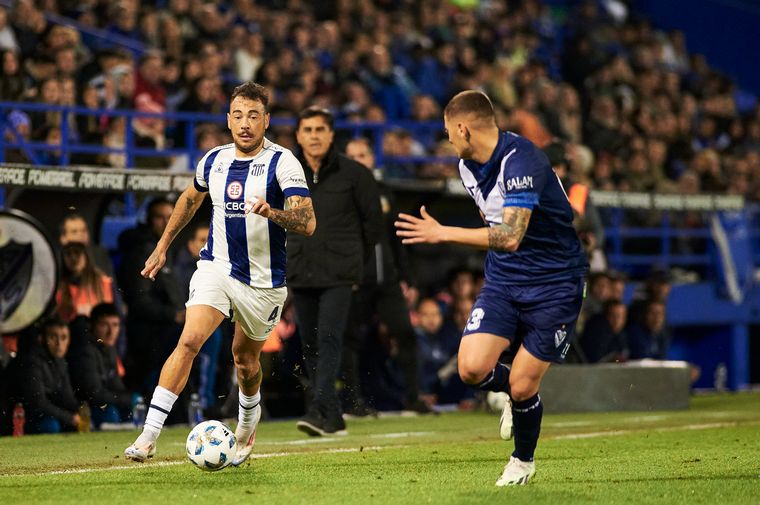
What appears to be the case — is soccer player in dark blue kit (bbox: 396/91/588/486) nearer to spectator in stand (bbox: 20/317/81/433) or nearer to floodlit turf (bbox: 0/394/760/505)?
floodlit turf (bbox: 0/394/760/505)

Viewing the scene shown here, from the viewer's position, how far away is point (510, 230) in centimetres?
732

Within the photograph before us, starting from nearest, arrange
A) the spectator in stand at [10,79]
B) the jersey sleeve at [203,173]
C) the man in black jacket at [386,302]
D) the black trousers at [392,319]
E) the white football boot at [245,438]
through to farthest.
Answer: the jersey sleeve at [203,173], the white football boot at [245,438], the man in black jacket at [386,302], the black trousers at [392,319], the spectator in stand at [10,79]

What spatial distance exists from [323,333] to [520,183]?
3.82 m

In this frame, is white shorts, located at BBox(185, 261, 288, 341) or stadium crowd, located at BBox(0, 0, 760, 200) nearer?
white shorts, located at BBox(185, 261, 288, 341)

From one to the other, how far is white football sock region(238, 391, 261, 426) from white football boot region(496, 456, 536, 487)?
5.91 ft

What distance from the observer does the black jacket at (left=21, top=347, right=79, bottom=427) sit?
11352 millimetres

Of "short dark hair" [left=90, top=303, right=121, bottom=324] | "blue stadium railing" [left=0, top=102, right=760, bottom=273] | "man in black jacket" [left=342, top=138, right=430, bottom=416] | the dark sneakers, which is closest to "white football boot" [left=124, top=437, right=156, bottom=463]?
the dark sneakers

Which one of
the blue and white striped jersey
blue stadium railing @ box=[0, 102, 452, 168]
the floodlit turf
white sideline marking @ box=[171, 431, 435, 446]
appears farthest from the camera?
blue stadium railing @ box=[0, 102, 452, 168]

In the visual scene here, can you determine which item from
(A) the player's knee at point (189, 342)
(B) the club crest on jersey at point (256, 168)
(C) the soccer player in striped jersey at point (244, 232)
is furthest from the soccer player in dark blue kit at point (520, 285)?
(A) the player's knee at point (189, 342)

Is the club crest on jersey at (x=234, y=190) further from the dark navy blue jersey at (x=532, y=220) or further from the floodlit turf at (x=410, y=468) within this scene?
the floodlit turf at (x=410, y=468)

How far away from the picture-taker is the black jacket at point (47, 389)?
37.2 ft

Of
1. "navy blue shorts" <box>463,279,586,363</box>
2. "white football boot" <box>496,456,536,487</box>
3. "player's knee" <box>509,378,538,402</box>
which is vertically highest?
"navy blue shorts" <box>463,279,586,363</box>

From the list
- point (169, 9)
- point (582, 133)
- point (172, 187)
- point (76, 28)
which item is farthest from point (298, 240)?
point (582, 133)

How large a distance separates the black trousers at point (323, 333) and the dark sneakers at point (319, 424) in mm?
38
